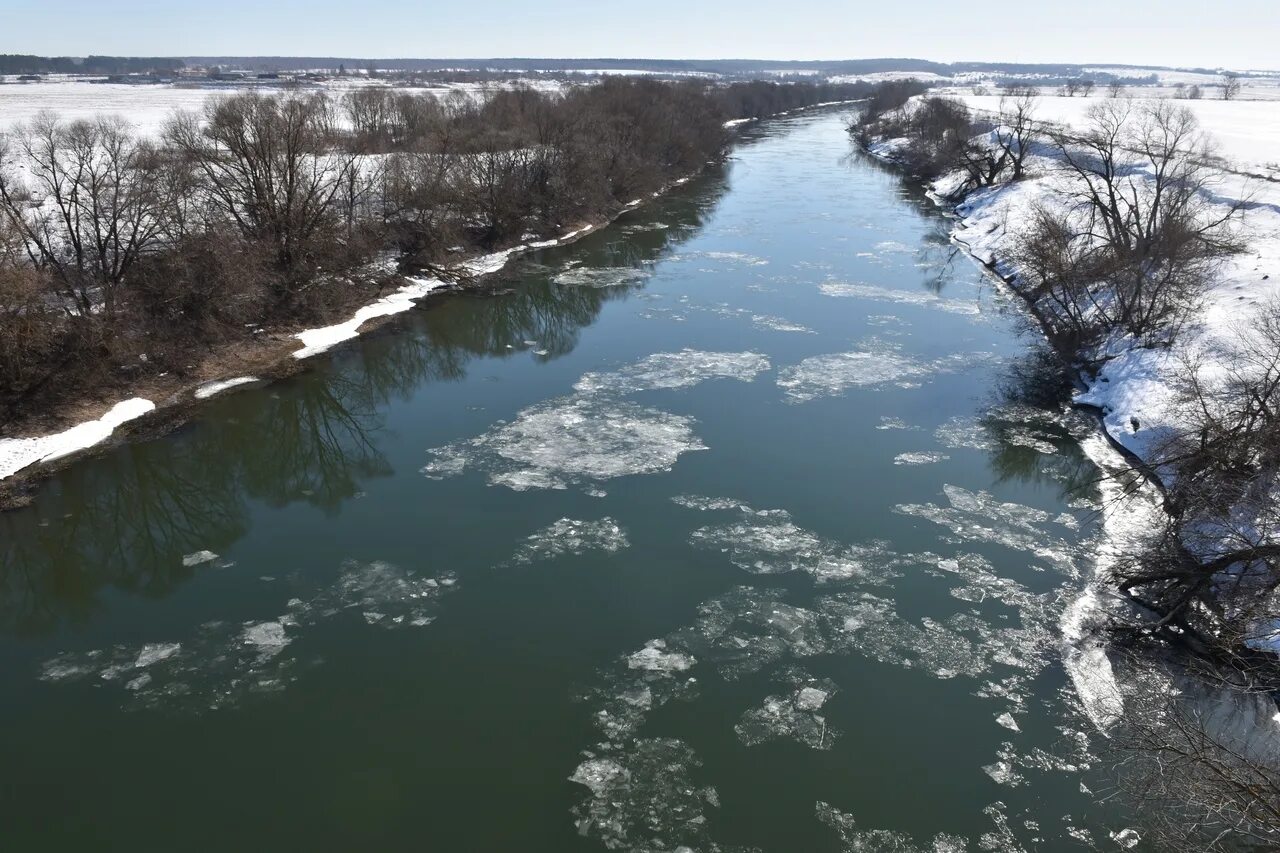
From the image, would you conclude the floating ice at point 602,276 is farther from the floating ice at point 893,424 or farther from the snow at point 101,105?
the snow at point 101,105

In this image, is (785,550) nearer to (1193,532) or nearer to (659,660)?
(659,660)

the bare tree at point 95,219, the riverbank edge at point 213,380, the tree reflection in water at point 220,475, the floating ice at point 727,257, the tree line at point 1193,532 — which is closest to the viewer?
the tree line at point 1193,532

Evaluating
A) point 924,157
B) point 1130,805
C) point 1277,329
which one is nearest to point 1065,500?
point 1277,329

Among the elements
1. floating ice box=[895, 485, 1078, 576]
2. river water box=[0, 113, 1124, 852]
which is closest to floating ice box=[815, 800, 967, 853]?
river water box=[0, 113, 1124, 852]

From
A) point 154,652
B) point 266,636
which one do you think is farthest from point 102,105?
point 266,636

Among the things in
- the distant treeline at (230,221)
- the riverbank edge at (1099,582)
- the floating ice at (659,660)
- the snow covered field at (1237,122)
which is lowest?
the floating ice at (659,660)

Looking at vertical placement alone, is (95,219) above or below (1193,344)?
above

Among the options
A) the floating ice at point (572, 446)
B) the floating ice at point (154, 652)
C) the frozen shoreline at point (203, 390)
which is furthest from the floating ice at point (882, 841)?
the frozen shoreline at point (203, 390)

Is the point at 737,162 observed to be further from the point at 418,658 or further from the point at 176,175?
the point at 418,658
